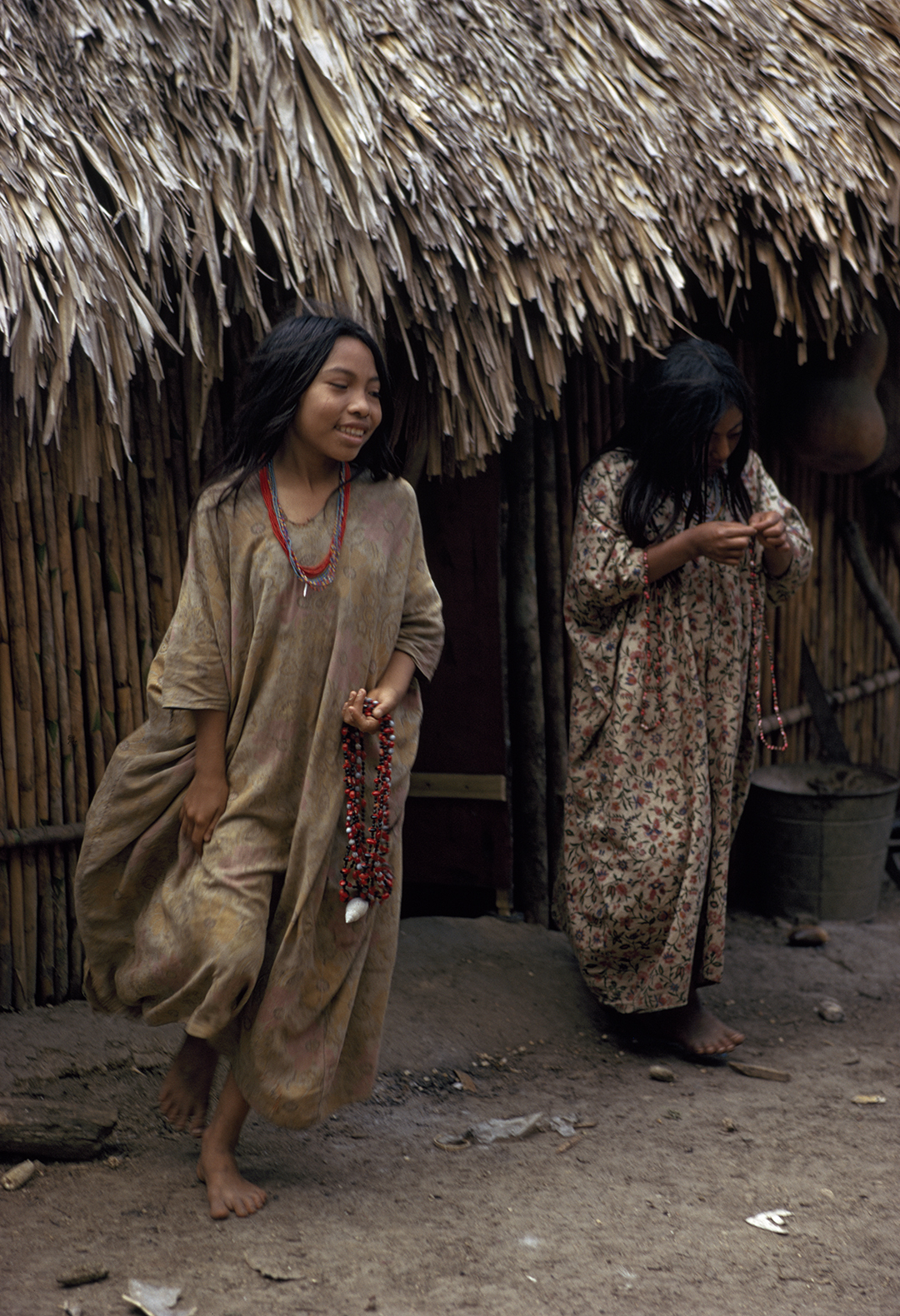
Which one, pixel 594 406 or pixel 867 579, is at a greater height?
pixel 594 406

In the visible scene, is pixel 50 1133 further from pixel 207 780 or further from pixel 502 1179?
pixel 502 1179

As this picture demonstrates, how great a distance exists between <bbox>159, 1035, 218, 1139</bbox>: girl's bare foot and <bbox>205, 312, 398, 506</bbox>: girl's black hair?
1194mm

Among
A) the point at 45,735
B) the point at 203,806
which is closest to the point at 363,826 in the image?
the point at 203,806

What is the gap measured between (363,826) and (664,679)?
3.76ft

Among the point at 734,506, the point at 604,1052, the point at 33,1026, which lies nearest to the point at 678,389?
the point at 734,506

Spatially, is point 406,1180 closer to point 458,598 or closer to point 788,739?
point 458,598

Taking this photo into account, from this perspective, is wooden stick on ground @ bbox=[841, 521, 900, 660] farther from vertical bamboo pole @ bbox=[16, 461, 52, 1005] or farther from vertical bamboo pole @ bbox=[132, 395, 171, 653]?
vertical bamboo pole @ bbox=[16, 461, 52, 1005]

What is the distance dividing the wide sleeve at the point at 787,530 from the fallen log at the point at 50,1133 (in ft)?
7.32

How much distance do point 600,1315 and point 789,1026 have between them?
1673mm

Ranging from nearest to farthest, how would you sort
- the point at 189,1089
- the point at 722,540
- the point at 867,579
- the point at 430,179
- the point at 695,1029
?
1. the point at 189,1089
2. the point at 722,540
3. the point at 430,179
4. the point at 695,1029
5. the point at 867,579

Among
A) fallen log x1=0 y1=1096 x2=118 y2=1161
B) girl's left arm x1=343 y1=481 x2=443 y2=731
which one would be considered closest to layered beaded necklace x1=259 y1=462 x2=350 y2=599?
girl's left arm x1=343 y1=481 x2=443 y2=731

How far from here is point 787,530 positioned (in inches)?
130

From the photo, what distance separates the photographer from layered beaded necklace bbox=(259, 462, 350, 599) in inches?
93.4

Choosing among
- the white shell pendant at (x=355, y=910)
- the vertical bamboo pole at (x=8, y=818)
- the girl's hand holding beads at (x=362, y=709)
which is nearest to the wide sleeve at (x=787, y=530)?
the girl's hand holding beads at (x=362, y=709)
